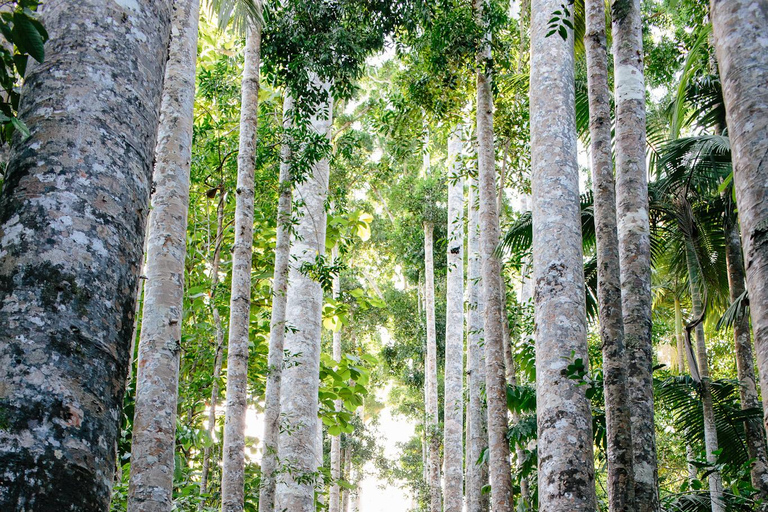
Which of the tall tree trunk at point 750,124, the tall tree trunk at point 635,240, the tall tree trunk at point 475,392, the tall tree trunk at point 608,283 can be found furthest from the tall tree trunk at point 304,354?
the tall tree trunk at point 750,124

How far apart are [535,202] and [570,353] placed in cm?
116

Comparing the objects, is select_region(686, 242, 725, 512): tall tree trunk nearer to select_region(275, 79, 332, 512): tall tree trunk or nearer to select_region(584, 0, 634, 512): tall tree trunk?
select_region(584, 0, 634, 512): tall tree trunk

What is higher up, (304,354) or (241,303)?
(241,303)

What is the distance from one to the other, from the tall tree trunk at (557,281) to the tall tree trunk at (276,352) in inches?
117

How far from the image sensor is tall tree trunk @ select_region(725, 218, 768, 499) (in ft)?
20.8

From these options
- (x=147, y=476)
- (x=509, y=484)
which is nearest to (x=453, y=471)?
(x=509, y=484)

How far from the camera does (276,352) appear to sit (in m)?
6.47

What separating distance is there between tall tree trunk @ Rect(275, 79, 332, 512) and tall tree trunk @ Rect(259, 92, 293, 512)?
17 cm

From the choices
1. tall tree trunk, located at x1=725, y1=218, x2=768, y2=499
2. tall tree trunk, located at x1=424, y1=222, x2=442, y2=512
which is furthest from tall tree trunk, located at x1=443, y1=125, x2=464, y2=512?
tall tree trunk, located at x1=725, y1=218, x2=768, y2=499

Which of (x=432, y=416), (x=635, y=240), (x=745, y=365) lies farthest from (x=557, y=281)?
(x=432, y=416)

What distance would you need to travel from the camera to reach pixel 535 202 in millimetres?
4578

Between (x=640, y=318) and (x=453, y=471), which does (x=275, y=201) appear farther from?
(x=453, y=471)

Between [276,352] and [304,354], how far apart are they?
0.55 metres

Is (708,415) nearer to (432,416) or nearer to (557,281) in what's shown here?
(557,281)
